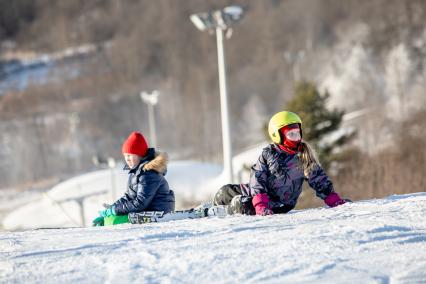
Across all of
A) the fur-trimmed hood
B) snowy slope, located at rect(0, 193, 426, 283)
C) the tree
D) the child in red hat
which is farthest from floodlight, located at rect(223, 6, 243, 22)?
snowy slope, located at rect(0, 193, 426, 283)

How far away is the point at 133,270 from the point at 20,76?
60473 millimetres

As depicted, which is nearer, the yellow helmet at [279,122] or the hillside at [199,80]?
the yellow helmet at [279,122]

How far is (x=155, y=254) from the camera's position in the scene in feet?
14.0

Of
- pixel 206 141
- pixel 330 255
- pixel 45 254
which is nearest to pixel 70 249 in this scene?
pixel 45 254

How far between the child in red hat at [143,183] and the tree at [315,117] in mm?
17196

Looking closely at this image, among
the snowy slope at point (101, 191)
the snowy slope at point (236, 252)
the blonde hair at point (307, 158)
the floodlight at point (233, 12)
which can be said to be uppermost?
the floodlight at point (233, 12)

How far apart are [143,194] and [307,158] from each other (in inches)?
57.0

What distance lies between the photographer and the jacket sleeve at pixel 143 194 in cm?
646

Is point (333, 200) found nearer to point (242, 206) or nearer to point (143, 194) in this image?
point (242, 206)

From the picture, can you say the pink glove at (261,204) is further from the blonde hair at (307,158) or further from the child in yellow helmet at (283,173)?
the blonde hair at (307,158)

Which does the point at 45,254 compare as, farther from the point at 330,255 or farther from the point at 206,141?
the point at 206,141

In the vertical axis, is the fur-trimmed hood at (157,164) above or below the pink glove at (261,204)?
above

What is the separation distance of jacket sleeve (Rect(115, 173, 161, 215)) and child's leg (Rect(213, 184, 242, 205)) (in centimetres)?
67

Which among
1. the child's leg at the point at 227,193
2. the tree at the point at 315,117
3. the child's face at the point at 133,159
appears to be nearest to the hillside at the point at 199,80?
the tree at the point at 315,117
